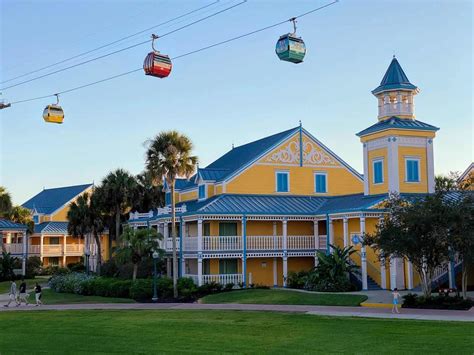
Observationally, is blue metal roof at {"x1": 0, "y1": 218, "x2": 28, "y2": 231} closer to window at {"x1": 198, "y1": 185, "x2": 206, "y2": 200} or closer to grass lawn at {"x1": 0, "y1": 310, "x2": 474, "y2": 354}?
window at {"x1": 198, "y1": 185, "x2": 206, "y2": 200}

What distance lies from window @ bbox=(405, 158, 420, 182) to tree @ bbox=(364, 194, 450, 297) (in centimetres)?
1012

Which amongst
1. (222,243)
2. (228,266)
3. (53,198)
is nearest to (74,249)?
(53,198)

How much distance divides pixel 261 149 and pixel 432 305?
21428 millimetres

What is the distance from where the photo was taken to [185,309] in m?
31.2

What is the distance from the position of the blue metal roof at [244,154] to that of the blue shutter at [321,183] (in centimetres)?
392

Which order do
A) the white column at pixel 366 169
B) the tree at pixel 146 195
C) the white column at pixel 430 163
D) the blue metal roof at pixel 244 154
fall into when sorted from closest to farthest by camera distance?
the white column at pixel 430 163, the white column at pixel 366 169, the blue metal roof at pixel 244 154, the tree at pixel 146 195

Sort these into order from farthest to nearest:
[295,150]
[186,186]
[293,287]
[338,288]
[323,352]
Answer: [186,186] < [295,150] < [293,287] < [338,288] < [323,352]

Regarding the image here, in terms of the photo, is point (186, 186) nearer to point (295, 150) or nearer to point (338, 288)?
point (295, 150)

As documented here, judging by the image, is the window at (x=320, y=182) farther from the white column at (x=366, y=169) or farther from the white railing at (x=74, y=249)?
the white railing at (x=74, y=249)

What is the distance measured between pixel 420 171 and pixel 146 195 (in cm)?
2324

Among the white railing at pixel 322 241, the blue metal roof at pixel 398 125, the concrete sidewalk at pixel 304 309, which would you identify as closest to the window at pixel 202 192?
the white railing at pixel 322 241

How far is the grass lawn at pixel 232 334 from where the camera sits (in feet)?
61.4

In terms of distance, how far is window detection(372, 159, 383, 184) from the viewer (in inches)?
1583

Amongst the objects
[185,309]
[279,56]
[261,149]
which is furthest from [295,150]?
[279,56]
